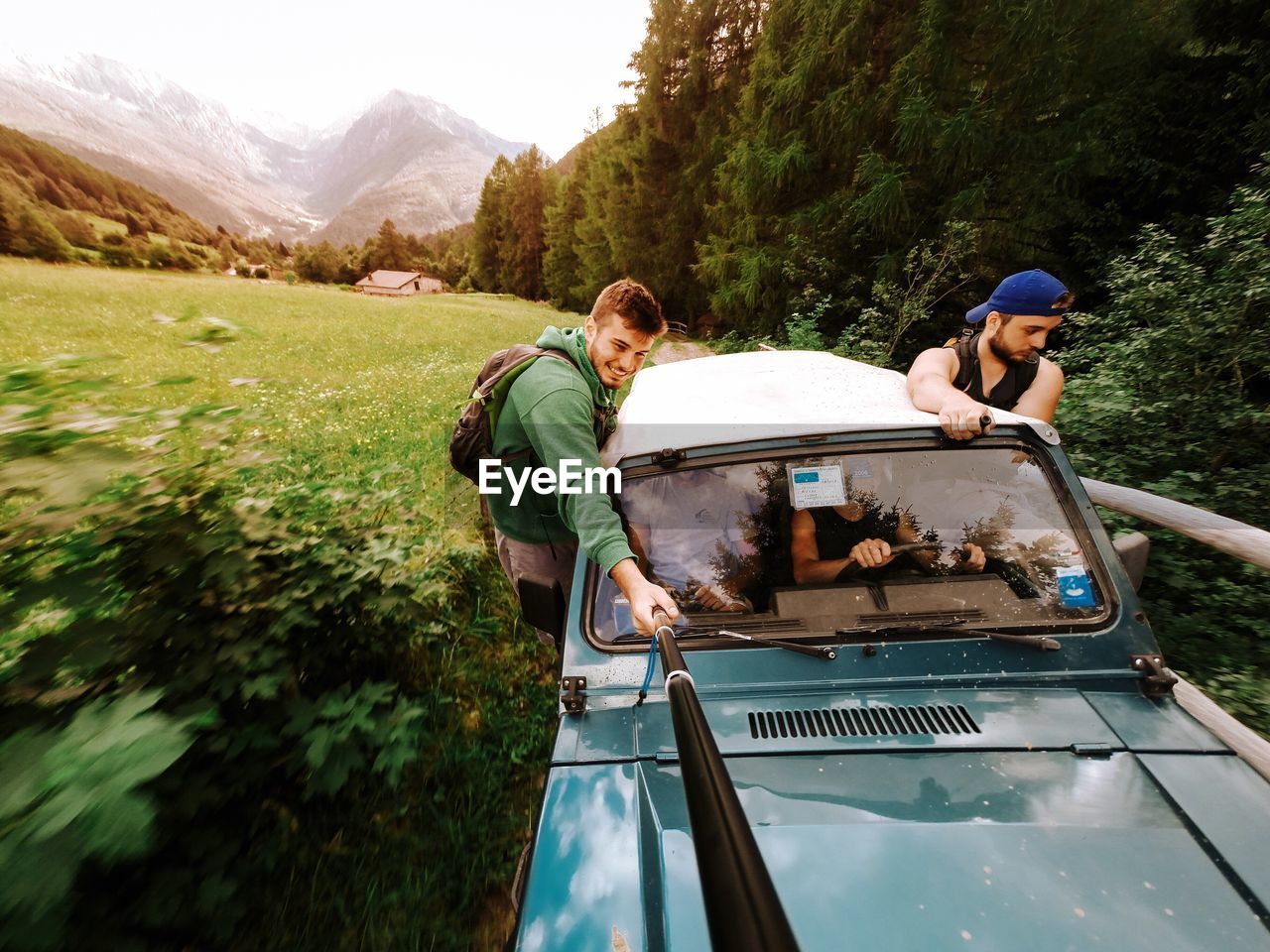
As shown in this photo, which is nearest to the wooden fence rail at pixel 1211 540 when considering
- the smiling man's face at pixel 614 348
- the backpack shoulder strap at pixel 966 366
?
the backpack shoulder strap at pixel 966 366

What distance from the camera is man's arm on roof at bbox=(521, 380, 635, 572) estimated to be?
5.54 ft

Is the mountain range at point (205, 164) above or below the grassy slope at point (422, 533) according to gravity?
above

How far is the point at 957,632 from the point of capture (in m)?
1.61

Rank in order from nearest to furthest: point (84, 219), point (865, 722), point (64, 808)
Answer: point (64, 808) < point (865, 722) < point (84, 219)

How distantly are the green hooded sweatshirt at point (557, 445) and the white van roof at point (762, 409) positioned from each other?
8.4 inches

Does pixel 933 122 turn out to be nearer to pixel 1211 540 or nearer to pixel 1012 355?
pixel 1012 355

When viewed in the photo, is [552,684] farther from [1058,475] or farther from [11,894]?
[1058,475]

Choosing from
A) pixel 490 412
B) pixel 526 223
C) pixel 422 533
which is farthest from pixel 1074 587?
pixel 526 223

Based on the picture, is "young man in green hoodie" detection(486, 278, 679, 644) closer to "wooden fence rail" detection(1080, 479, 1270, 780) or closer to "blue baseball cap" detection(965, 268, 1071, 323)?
"wooden fence rail" detection(1080, 479, 1270, 780)

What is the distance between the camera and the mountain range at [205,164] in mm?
42625

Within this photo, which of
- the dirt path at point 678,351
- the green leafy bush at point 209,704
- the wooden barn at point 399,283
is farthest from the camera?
the wooden barn at point 399,283

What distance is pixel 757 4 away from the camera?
1572 cm

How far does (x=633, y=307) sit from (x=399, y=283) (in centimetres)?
7709

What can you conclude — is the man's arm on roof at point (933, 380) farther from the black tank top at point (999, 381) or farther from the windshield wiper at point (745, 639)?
the windshield wiper at point (745, 639)
